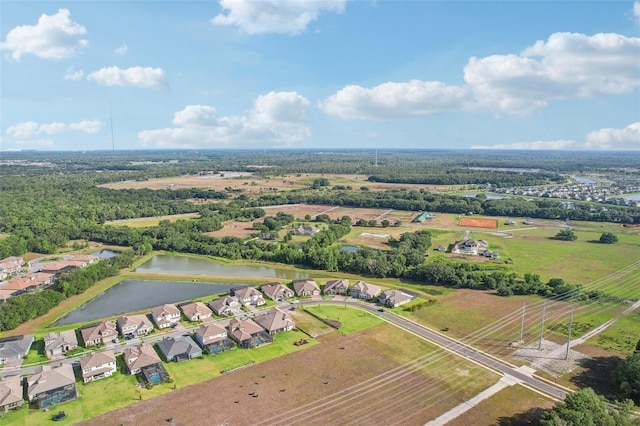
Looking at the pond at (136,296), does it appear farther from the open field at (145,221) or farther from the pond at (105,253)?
the open field at (145,221)

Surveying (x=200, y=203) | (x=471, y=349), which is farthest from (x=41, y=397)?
(x=200, y=203)

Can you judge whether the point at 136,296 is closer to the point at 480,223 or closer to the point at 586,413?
the point at 586,413

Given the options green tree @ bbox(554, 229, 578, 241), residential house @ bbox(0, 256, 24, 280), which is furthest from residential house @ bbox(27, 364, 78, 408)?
green tree @ bbox(554, 229, 578, 241)

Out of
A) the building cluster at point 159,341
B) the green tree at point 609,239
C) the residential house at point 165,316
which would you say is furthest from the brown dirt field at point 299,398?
the green tree at point 609,239

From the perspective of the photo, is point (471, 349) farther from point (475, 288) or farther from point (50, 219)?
point (50, 219)

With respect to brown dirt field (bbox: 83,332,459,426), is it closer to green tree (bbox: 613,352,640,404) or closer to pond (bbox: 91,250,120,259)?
green tree (bbox: 613,352,640,404)
